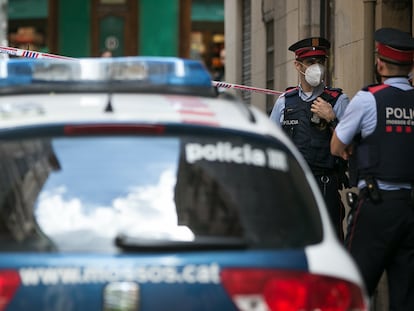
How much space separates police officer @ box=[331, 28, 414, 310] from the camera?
6488 mm

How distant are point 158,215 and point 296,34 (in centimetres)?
1171

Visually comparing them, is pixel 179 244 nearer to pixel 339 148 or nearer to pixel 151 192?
pixel 151 192

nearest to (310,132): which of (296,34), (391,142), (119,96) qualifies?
(391,142)

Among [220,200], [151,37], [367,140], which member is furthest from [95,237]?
[151,37]

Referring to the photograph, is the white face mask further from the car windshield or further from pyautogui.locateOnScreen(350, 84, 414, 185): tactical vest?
the car windshield

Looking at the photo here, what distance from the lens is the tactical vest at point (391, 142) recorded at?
6527 mm

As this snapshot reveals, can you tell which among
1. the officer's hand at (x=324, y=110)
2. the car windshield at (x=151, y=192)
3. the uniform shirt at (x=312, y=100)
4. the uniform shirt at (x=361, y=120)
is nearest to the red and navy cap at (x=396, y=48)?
the uniform shirt at (x=361, y=120)

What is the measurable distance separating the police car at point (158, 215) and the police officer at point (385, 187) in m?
2.12

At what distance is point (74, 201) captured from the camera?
13.4ft

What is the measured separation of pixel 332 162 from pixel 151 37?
19.8 meters

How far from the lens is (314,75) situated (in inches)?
346

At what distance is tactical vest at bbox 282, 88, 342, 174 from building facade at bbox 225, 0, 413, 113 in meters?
3.22

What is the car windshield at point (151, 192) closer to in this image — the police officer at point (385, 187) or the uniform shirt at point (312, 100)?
the police officer at point (385, 187)

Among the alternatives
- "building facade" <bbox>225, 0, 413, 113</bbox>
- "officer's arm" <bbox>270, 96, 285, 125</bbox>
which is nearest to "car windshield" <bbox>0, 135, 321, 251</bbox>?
"officer's arm" <bbox>270, 96, 285, 125</bbox>
